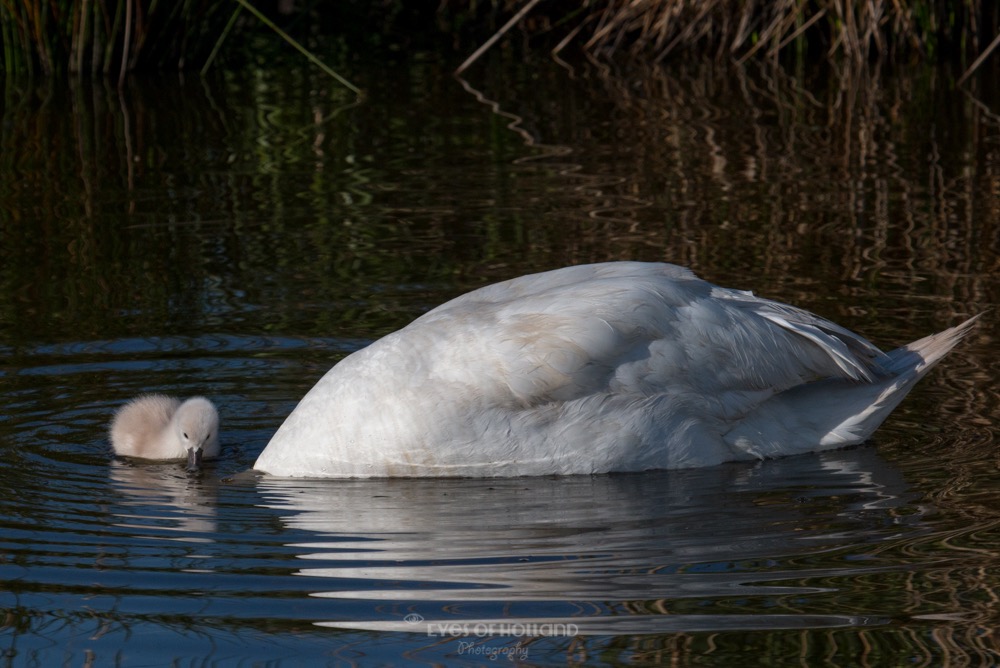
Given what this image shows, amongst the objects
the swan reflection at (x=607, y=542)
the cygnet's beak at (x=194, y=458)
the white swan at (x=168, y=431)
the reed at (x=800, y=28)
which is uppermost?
the reed at (x=800, y=28)

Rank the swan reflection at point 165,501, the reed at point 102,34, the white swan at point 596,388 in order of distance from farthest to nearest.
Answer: the reed at point 102,34, the white swan at point 596,388, the swan reflection at point 165,501

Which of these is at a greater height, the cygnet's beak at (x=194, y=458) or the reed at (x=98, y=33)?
the reed at (x=98, y=33)

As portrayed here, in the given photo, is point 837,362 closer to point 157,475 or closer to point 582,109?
point 157,475

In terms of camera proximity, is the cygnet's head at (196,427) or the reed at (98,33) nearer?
the cygnet's head at (196,427)

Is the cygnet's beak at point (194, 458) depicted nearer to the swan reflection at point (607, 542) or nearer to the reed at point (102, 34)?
the swan reflection at point (607, 542)

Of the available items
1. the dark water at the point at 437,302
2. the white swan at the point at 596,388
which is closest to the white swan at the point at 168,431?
the dark water at the point at 437,302

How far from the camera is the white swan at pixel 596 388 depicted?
571 centimetres

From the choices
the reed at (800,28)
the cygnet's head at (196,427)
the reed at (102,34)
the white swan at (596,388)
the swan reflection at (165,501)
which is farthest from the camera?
the reed at (800,28)

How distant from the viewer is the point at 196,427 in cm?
611

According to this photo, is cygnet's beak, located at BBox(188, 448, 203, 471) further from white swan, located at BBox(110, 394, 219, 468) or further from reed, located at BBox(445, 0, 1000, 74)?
reed, located at BBox(445, 0, 1000, 74)

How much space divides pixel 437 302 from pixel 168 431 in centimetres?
203

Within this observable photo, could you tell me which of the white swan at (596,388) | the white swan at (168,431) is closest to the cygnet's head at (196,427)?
the white swan at (168,431)

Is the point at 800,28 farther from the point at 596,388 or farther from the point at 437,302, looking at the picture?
the point at 596,388

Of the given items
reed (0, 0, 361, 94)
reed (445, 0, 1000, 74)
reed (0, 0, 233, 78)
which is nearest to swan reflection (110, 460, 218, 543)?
reed (0, 0, 361, 94)
